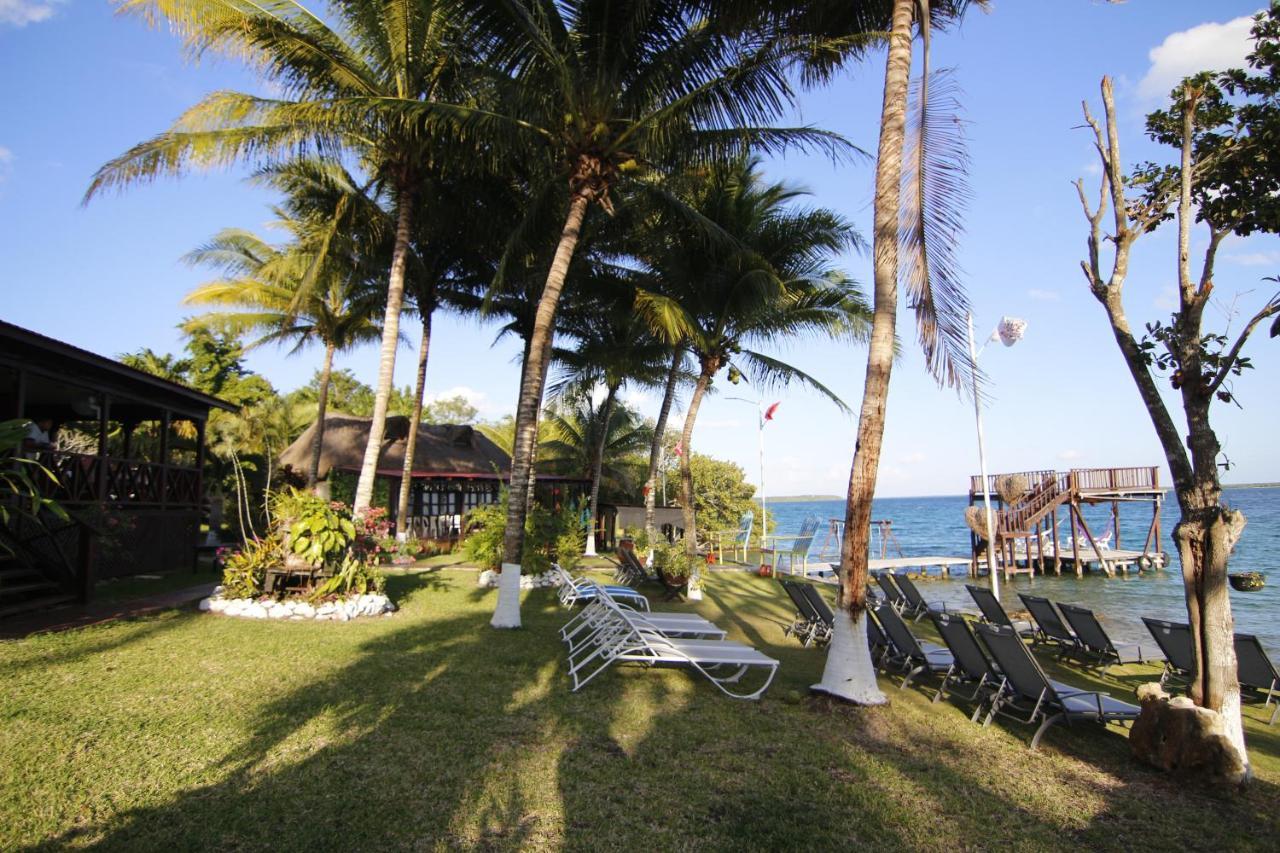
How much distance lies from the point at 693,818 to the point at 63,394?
14993 mm

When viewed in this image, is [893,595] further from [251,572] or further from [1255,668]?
[251,572]

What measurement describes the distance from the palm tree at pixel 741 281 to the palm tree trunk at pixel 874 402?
20.9ft

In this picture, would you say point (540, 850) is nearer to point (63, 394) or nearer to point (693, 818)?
point (693, 818)

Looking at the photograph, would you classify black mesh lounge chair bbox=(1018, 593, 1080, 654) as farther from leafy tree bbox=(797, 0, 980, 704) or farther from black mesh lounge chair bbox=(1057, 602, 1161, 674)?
leafy tree bbox=(797, 0, 980, 704)

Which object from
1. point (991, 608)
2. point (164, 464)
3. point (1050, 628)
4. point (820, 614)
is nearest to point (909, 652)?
point (820, 614)

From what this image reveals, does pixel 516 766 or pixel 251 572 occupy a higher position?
pixel 251 572

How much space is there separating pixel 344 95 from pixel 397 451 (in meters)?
13.0

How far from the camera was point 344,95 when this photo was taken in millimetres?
11391

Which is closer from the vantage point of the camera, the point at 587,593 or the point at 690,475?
the point at 587,593

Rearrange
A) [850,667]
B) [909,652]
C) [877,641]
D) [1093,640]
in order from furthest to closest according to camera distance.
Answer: [1093,640] → [877,641] → [909,652] → [850,667]

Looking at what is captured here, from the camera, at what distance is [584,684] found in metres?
6.37

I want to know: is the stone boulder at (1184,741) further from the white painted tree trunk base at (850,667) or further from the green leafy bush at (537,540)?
the green leafy bush at (537,540)

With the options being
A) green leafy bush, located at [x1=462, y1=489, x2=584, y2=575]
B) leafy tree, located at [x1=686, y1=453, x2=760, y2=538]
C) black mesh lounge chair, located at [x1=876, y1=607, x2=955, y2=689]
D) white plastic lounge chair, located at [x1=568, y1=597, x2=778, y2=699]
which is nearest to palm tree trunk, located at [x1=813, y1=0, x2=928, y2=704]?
white plastic lounge chair, located at [x1=568, y1=597, x2=778, y2=699]

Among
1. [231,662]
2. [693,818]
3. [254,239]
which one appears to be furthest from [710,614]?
[254,239]
